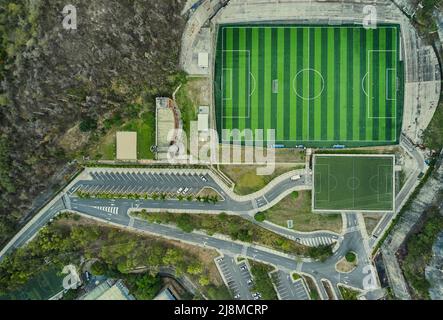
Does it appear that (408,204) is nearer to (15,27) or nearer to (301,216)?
(301,216)

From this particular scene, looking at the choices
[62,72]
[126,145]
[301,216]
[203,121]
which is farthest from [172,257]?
[62,72]

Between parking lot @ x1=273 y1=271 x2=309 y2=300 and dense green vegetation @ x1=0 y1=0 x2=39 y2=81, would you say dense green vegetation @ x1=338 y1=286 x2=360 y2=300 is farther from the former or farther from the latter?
dense green vegetation @ x1=0 y1=0 x2=39 y2=81

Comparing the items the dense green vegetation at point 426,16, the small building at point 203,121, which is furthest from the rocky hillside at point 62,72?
the dense green vegetation at point 426,16

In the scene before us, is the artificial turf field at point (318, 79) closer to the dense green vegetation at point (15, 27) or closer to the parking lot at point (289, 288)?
Result: the parking lot at point (289, 288)
